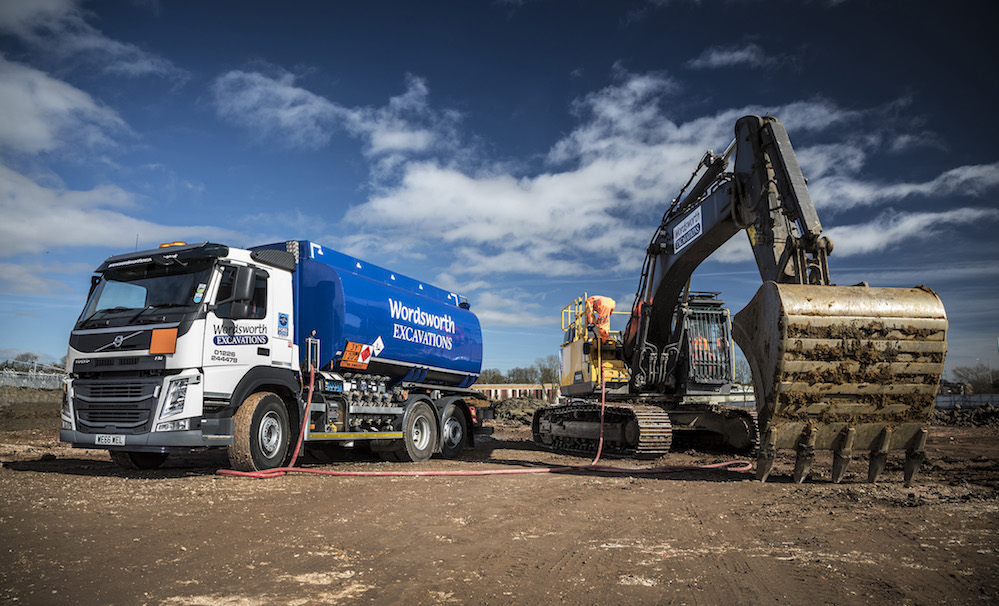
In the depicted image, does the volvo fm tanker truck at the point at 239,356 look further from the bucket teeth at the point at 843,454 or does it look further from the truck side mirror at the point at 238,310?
the bucket teeth at the point at 843,454

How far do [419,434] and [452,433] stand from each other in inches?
50.2

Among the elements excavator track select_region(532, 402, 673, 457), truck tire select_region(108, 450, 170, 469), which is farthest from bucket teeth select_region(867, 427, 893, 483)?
truck tire select_region(108, 450, 170, 469)

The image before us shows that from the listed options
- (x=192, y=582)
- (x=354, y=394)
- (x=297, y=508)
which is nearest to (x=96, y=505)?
(x=297, y=508)

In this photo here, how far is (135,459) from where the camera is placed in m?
9.58

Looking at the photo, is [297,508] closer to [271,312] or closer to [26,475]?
[271,312]

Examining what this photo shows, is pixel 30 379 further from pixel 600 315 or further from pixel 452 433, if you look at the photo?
pixel 600 315

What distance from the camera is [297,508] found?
640 cm

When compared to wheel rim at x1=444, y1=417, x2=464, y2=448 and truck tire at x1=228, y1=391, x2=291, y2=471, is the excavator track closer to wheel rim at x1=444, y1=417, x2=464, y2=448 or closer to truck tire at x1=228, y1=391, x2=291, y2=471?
wheel rim at x1=444, y1=417, x2=464, y2=448

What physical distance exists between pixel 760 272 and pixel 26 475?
10.4m

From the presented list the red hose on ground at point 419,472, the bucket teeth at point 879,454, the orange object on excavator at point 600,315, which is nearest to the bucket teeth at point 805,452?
the bucket teeth at point 879,454

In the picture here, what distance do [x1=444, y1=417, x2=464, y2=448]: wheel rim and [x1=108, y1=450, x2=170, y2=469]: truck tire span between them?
5.47 meters

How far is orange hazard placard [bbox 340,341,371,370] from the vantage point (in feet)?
34.2

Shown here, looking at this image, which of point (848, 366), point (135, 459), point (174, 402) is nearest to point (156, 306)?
point (174, 402)

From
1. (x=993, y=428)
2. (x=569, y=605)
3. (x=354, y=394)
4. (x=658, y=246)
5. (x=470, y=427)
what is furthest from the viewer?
(x=993, y=428)
